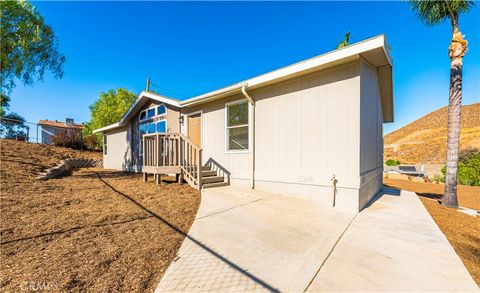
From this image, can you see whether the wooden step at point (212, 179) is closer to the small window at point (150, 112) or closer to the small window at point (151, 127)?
the small window at point (151, 127)

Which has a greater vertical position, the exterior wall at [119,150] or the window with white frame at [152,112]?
the window with white frame at [152,112]

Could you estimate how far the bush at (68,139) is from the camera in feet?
54.7

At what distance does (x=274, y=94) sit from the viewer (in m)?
5.33

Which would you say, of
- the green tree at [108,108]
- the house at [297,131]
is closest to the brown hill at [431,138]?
the house at [297,131]

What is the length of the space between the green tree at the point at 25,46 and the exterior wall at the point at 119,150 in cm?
450

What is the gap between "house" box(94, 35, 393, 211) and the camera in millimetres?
4090

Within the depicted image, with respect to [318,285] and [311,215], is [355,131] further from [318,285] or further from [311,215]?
[318,285]

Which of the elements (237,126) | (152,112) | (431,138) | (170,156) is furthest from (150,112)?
(431,138)

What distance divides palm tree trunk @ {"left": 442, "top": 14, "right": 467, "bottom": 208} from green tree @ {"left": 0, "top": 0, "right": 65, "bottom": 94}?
1332 centimetres

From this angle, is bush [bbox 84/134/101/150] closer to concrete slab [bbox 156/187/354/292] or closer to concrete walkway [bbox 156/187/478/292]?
concrete slab [bbox 156/187/354/292]

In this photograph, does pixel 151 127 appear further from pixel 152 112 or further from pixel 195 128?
pixel 195 128

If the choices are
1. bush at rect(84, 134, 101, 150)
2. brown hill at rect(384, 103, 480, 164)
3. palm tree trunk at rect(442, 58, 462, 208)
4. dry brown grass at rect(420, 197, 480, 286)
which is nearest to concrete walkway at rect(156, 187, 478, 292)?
dry brown grass at rect(420, 197, 480, 286)

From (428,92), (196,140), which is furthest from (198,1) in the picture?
(428,92)

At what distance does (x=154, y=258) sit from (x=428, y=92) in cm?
1999
